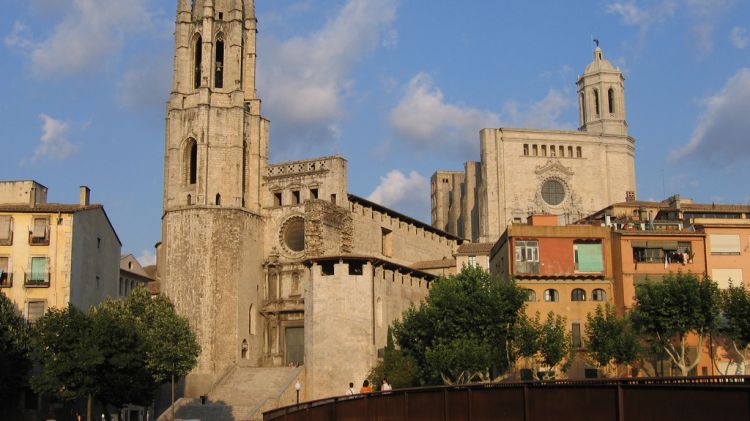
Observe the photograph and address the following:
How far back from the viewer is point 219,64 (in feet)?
242

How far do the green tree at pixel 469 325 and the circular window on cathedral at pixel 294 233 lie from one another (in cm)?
1955

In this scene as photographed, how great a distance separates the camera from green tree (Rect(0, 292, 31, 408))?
4917cm

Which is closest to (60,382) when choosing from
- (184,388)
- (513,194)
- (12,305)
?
(12,305)

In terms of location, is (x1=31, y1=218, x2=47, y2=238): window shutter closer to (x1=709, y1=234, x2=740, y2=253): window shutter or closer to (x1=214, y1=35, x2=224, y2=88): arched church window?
(x1=214, y1=35, x2=224, y2=88): arched church window

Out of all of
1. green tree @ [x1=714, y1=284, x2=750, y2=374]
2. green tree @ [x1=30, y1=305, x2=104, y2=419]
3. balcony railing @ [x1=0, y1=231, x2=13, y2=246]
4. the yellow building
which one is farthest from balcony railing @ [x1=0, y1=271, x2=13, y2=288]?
green tree @ [x1=714, y1=284, x2=750, y2=374]

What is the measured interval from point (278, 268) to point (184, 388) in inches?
450

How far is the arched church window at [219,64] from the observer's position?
73.2 m

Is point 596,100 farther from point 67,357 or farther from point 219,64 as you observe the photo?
point 67,357

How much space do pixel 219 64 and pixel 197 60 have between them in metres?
1.78

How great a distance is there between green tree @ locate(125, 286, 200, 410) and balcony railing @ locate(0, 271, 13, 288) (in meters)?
6.84

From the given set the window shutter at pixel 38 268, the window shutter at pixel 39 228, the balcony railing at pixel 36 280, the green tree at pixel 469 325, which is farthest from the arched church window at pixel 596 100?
the balcony railing at pixel 36 280

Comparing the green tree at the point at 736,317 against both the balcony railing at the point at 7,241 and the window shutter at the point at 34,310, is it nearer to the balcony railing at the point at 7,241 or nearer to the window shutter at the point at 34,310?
the window shutter at the point at 34,310

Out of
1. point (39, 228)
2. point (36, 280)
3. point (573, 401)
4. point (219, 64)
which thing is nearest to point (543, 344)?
point (36, 280)

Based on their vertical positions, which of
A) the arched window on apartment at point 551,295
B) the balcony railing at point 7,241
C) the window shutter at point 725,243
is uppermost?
the balcony railing at point 7,241
